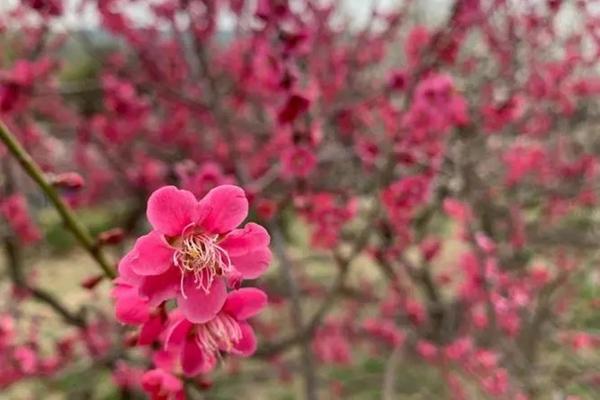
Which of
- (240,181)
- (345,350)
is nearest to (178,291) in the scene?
(240,181)

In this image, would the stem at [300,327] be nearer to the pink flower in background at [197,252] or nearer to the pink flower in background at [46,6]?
the pink flower in background at [46,6]

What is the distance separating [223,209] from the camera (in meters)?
0.90

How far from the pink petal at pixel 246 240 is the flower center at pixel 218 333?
0.39 feet

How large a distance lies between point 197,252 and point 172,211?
2.0 inches

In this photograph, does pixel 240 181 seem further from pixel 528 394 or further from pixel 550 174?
pixel 550 174

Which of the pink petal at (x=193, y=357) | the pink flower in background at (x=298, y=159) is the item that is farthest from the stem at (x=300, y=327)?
the pink petal at (x=193, y=357)

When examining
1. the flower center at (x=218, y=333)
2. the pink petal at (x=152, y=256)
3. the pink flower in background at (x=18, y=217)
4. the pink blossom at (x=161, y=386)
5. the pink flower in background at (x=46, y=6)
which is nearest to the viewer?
the pink petal at (x=152, y=256)

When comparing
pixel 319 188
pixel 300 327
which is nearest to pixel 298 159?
pixel 300 327

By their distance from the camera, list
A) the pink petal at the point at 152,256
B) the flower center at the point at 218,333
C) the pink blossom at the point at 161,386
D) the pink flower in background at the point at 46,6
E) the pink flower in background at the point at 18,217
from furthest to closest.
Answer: the pink flower in background at the point at 18,217
the pink flower in background at the point at 46,6
the pink blossom at the point at 161,386
the flower center at the point at 218,333
the pink petal at the point at 152,256

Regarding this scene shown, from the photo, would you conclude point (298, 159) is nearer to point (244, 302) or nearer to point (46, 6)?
point (46, 6)

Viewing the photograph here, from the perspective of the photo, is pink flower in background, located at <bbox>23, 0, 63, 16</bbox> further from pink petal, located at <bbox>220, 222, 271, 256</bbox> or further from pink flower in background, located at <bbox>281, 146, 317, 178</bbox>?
pink petal, located at <bbox>220, 222, 271, 256</bbox>

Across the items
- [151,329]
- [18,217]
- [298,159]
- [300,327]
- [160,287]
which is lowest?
[300,327]

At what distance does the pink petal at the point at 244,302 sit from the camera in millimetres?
986

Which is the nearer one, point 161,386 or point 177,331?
point 177,331
